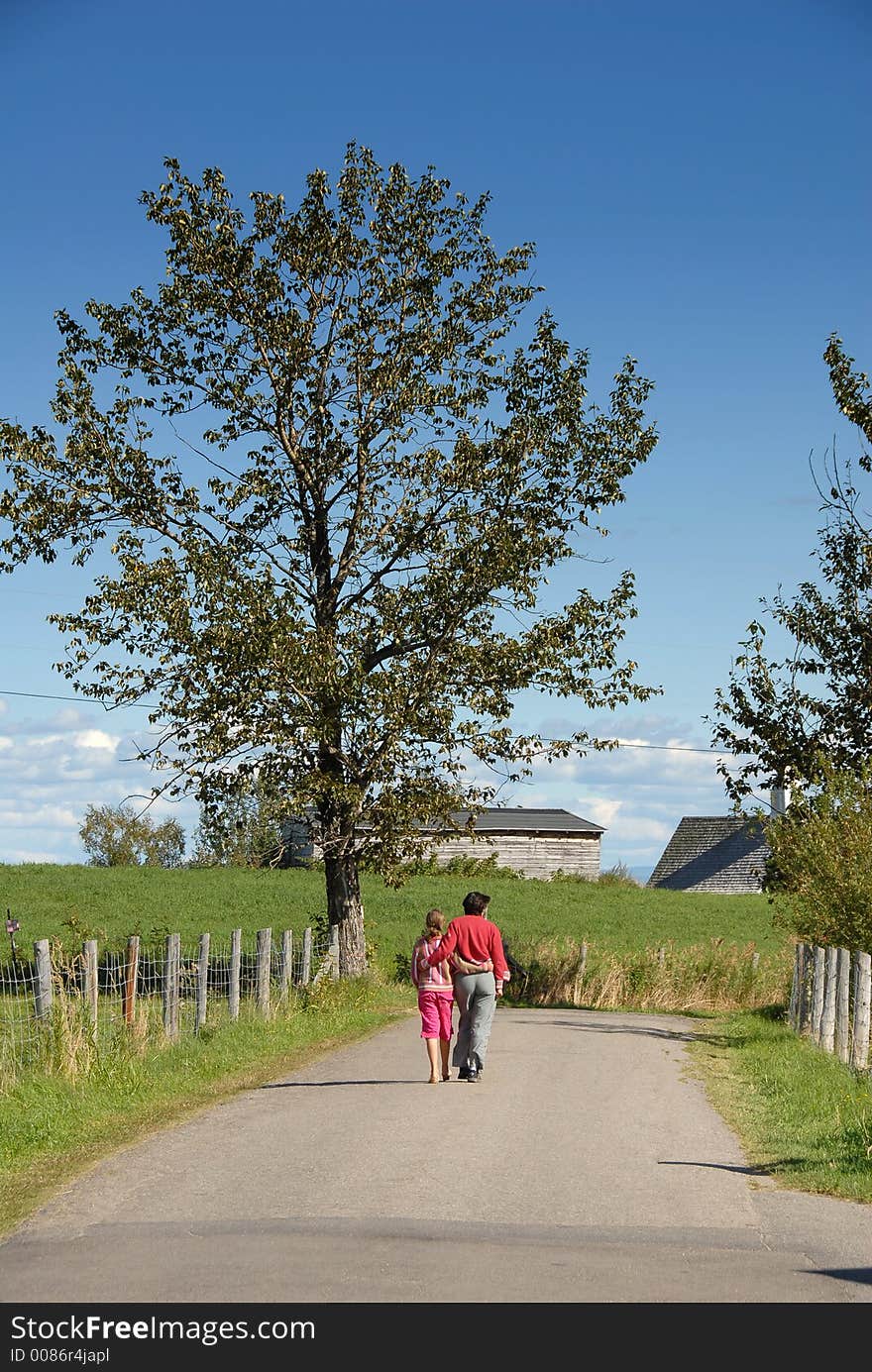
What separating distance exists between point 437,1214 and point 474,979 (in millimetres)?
6871

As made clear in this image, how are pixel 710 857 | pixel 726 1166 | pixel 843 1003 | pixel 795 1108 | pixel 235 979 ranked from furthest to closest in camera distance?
1. pixel 710 857
2. pixel 235 979
3. pixel 843 1003
4. pixel 795 1108
5. pixel 726 1166

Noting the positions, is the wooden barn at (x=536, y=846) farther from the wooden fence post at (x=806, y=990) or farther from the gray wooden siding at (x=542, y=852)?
the wooden fence post at (x=806, y=990)

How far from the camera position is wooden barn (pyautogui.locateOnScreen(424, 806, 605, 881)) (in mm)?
84375

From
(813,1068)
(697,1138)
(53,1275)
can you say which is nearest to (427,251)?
(813,1068)

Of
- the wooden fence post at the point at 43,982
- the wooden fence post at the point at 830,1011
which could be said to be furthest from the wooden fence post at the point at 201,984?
the wooden fence post at the point at 830,1011

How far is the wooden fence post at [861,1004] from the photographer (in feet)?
58.9

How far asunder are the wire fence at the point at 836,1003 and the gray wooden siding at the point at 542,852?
61.6m

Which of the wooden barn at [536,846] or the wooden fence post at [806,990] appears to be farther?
the wooden barn at [536,846]

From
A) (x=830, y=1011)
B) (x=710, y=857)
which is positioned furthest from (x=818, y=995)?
(x=710, y=857)

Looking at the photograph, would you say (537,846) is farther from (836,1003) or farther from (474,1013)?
(474,1013)

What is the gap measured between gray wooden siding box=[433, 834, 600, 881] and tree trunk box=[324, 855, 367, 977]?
54.5 m

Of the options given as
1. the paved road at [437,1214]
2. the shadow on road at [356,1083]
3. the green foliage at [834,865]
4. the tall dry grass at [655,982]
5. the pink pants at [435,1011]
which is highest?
the green foliage at [834,865]

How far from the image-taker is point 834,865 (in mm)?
20656

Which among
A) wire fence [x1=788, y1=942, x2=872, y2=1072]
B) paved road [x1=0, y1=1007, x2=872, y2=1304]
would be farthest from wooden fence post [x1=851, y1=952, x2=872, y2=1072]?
paved road [x1=0, y1=1007, x2=872, y2=1304]
